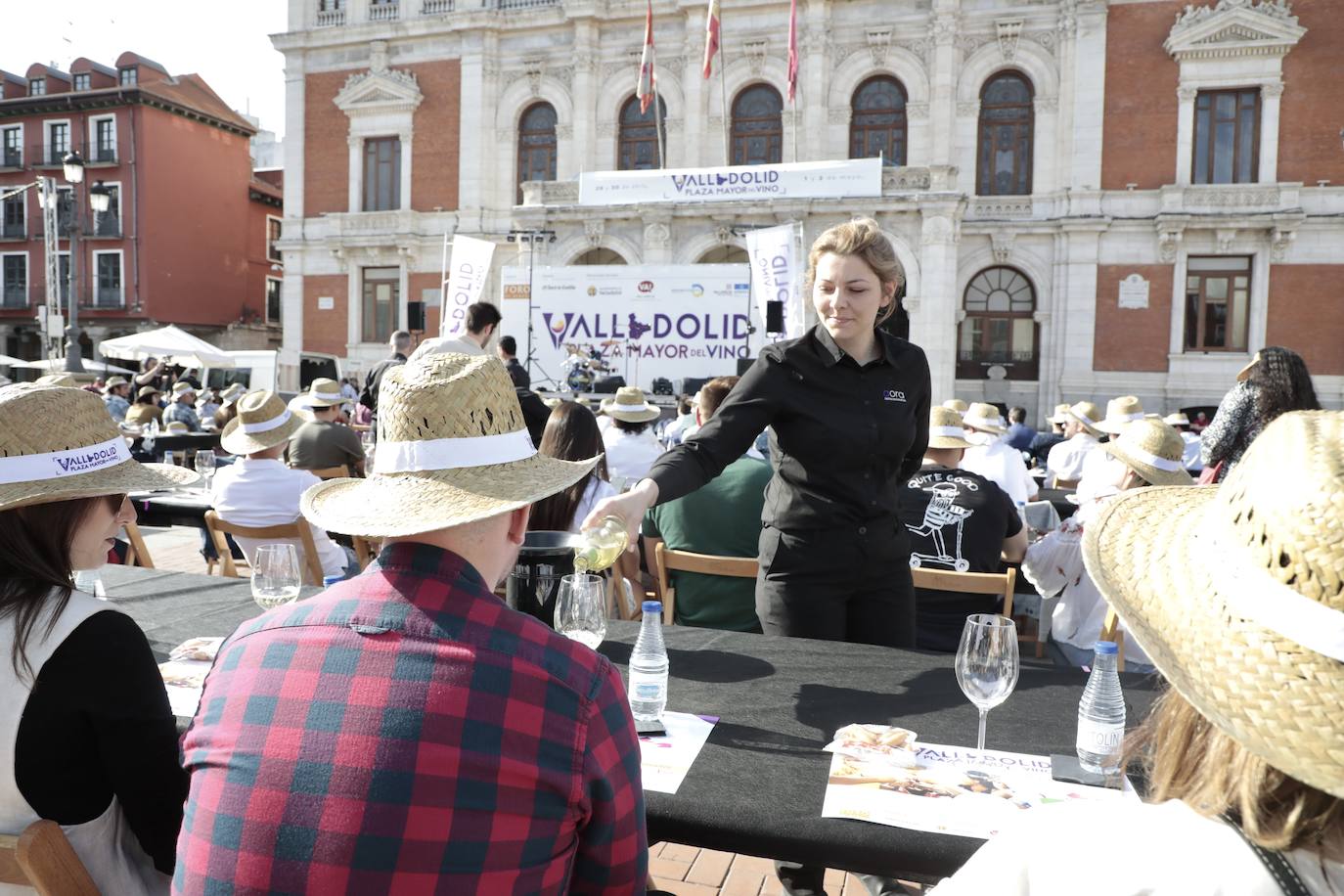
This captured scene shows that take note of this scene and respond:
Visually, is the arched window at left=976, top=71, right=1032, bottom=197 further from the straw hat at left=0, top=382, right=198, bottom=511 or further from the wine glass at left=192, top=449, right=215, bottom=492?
the straw hat at left=0, top=382, right=198, bottom=511

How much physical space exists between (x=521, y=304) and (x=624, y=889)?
753 inches

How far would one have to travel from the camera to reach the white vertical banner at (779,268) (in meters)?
14.8

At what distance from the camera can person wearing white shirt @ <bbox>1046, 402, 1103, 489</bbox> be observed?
27.0ft

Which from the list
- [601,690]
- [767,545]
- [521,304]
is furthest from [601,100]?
[601,690]

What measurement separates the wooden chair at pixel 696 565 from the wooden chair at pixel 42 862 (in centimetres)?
221

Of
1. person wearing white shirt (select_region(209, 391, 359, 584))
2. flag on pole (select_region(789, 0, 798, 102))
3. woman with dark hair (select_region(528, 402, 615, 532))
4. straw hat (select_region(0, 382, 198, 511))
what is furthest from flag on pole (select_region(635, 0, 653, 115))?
straw hat (select_region(0, 382, 198, 511))

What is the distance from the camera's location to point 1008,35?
69.4ft

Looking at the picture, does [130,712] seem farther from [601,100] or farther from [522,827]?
[601,100]

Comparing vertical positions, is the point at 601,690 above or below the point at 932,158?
below

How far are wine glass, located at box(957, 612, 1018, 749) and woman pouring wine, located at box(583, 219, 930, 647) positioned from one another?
873 mm

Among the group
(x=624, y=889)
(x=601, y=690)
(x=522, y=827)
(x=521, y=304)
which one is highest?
(x=521, y=304)

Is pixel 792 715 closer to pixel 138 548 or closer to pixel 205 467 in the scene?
pixel 138 548

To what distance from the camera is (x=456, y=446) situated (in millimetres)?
1572

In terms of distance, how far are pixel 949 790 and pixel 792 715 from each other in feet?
1.49
